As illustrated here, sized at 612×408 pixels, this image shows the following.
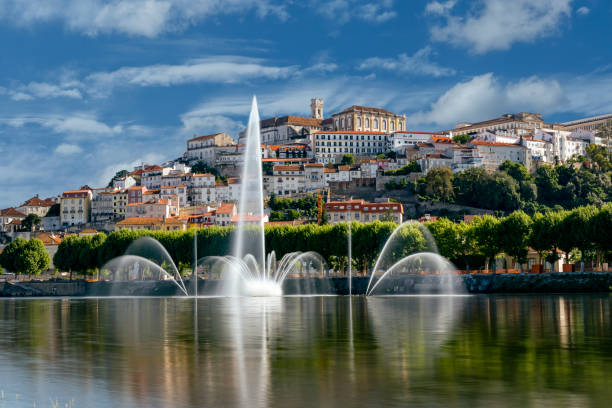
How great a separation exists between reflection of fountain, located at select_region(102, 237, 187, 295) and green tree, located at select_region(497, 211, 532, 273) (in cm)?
3288

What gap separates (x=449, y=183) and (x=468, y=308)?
101 m

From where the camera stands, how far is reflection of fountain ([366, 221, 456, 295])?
207 feet

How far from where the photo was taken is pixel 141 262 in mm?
82312

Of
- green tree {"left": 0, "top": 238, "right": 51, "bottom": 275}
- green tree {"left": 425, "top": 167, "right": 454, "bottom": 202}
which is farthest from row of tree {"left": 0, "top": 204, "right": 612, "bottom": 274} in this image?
green tree {"left": 425, "top": 167, "right": 454, "bottom": 202}

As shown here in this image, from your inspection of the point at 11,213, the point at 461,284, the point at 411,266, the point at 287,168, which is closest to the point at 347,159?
the point at 287,168

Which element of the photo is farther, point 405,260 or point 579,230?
point 405,260

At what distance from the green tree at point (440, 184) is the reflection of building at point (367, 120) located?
49442 millimetres

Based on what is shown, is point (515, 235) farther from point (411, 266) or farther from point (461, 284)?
point (411, 266)

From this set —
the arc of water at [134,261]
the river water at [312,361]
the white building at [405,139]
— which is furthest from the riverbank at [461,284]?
the white building at [405,139]

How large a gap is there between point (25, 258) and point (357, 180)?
252 feet

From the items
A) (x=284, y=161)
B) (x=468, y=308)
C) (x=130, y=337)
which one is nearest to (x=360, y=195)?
(x=284, y=161)

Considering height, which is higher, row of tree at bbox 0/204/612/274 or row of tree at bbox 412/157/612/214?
row of tree at bbox 412/157/612/214

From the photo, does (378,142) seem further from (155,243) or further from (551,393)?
(551,393)

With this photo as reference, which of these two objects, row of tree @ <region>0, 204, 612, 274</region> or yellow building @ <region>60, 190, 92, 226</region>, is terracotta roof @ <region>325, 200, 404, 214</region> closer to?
row of tree @ <region>0, 204, 612, 274</region>
